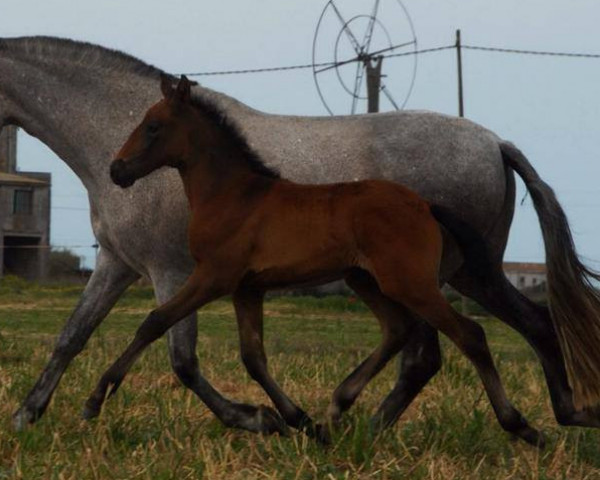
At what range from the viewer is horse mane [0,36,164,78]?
23.1ft

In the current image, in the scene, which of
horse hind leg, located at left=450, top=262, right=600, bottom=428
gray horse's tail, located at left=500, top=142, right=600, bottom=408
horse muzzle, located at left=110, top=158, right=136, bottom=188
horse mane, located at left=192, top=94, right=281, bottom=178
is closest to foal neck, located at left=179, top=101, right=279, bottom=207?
horse mane, located at left=192, top=94, right=281, bottom=178

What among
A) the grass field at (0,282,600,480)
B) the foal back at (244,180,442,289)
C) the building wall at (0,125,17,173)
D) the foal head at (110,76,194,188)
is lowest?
the grass field at (0,282,600,480)

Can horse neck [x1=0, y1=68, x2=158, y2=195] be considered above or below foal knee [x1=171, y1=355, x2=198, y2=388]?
above

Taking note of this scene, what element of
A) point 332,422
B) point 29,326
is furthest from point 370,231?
point 29,326

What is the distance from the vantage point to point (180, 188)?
6641 millimetres

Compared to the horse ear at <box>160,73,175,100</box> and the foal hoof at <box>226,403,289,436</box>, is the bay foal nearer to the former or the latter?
the horse ear at <box>160,73,175,100</box>

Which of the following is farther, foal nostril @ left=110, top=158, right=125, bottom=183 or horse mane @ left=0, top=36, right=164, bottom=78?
horse mane @ left=0, top=36, right=164, bottom=78

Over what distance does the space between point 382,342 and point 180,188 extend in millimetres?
1257

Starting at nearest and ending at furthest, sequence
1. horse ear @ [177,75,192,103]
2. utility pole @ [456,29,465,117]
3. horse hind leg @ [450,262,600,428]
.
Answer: horse ear @ [177,75,192,103]
horse hind leg @ [450,262,600,428]
utility pole @ [456,29,465,117]

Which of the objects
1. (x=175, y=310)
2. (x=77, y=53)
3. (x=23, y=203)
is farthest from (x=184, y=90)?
(x=23, y=203)

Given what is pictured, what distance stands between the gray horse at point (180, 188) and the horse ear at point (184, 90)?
682 mm

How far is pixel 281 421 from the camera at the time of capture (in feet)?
20.4

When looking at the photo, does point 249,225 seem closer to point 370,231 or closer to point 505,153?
point 370,231

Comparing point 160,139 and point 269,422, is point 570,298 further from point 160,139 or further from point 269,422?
point 160,139
